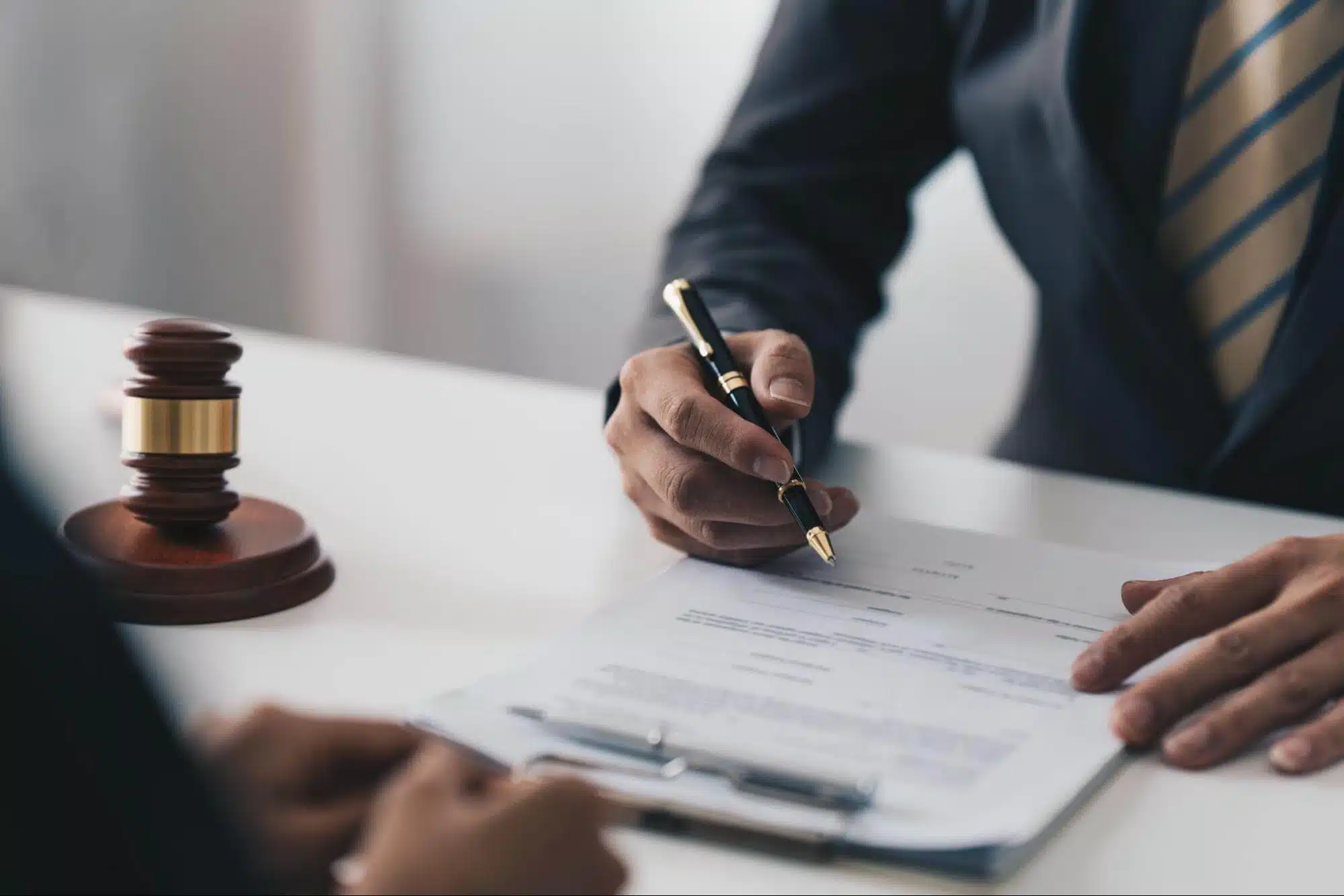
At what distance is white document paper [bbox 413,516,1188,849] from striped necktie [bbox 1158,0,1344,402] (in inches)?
16.8

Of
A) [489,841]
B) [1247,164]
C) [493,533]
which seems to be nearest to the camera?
[489,841]

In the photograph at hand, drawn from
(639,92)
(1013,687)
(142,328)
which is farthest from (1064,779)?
(639,92)

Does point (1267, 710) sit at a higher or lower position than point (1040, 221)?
lower

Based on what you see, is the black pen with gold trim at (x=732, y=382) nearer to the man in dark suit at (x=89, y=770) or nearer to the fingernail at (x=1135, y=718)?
the fingernail at (x=1135, y=718)

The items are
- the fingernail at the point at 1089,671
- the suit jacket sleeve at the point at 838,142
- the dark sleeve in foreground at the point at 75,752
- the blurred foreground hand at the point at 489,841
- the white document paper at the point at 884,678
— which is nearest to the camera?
the dark sleeve in foreground at the point at 75,752

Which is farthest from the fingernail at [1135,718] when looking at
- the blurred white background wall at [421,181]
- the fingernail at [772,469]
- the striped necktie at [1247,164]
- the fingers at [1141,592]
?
the blurred white background wall at [421,181]

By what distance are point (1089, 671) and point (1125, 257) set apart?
0.60 meters

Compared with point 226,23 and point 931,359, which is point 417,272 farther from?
point 931,359

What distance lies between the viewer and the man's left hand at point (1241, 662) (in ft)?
2.08

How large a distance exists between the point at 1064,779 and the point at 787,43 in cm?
94

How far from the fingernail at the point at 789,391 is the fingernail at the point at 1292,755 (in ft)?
1.09

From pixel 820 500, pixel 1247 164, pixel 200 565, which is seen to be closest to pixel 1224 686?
pixel 820 500

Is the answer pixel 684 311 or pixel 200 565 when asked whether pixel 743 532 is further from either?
pixel 200 565

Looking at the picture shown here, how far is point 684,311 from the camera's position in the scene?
0.93 metres
